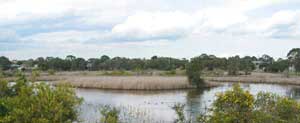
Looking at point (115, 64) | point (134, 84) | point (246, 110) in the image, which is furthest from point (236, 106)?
point (115, 64)

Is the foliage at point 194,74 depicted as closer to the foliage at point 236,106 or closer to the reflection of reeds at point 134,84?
the reflection of reeds at point 134,84

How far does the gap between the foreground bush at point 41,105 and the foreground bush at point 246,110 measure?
116 inches

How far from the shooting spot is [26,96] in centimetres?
945

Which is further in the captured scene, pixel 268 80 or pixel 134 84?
pixel 268 80

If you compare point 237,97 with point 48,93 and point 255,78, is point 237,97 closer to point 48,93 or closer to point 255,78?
point 48,93

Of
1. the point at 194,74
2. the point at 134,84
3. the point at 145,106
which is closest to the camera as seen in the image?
the point at 145,106

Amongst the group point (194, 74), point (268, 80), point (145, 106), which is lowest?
point (145, 106)

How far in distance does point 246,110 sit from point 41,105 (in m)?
4.05

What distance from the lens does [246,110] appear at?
880 centimetres

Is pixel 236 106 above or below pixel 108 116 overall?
above

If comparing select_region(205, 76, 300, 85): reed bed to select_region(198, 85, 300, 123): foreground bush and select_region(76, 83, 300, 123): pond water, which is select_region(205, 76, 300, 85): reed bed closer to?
select_region(76, 83, 300, 123): pond water

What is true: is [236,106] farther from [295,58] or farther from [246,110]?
[295,58]

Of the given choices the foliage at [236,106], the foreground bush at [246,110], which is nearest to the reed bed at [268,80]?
the foreground bush at [246,110]

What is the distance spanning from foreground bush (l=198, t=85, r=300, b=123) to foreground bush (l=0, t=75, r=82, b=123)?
2.95 m
